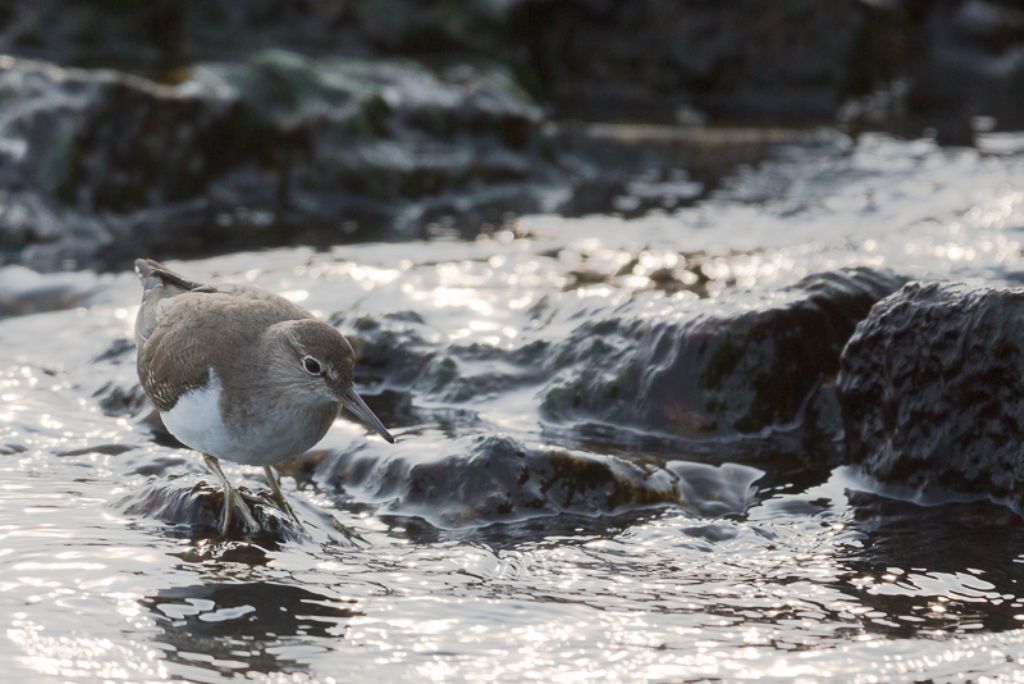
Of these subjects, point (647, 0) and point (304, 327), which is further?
point (647, 0)

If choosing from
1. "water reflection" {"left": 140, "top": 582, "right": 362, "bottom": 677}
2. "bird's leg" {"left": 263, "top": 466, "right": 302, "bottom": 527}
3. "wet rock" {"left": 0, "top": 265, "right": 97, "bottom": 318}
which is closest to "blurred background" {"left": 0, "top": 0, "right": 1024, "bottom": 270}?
"wet rock" {"left": 0, "top": 265, "right": 97, "bottom": 318}

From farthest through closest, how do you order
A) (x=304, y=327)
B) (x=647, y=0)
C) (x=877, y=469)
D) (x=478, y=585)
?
(x=647, y=0), (x=877, y=469), (x=304, y=327), (x=478, y=585)

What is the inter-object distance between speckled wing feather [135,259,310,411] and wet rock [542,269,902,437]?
6.22 ft

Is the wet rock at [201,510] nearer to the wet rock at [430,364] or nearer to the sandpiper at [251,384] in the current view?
the sandpiper at [251,384]

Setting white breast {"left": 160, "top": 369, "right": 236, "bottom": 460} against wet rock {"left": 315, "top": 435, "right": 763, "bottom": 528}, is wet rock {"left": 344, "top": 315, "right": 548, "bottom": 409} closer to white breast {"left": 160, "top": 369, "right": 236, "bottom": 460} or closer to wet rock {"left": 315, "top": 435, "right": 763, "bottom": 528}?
wet rock {"left": 315, "top": 435, "right": 763, "bottom": 528}

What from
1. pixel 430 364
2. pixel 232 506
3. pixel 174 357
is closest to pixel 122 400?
pixel 430 364

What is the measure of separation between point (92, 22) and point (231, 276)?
5224mm

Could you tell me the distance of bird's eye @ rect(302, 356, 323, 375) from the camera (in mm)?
5215

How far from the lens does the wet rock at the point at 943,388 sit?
570 centimetres

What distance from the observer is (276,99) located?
11.8 meters

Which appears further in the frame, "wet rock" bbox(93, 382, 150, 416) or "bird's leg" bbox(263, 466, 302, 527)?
"wet rock" bbox(93, 382, 150, 416)

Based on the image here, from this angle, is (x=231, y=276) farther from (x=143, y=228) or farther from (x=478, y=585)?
(x=478, y=585)

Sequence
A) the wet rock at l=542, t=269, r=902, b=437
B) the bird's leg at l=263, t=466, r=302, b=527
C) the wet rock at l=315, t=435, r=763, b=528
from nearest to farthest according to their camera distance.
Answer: the bird's leg at l=263, t=466, r=302, b=527 < the wet rock at l=315, t=435, r=763, b=528 < the wet rock at l=542, t=269, r=902, b=437

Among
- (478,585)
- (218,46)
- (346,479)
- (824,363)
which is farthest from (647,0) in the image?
(478,585)
